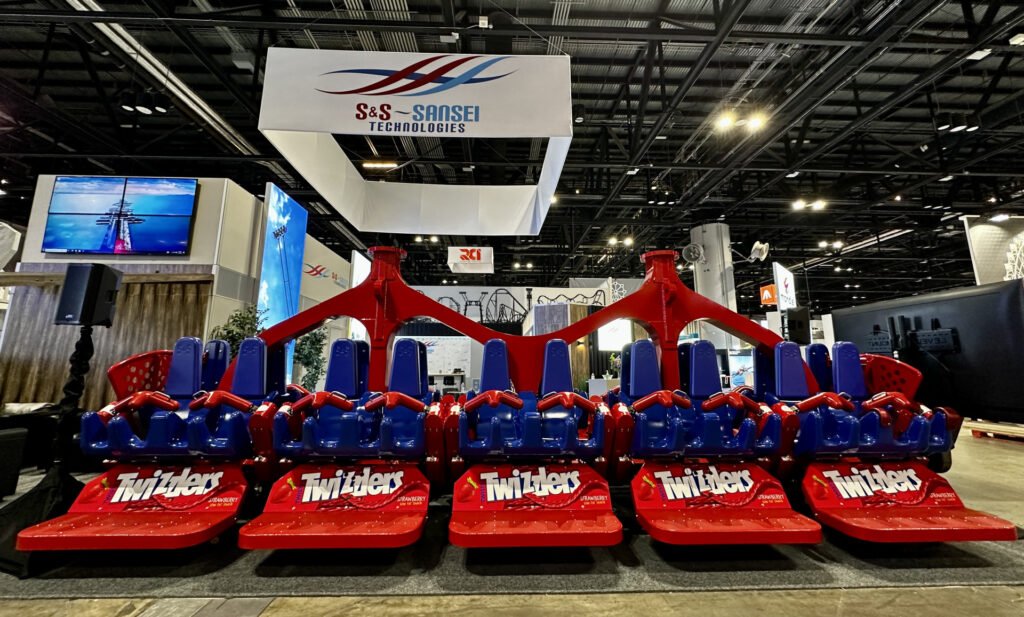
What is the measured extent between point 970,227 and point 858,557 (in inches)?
382

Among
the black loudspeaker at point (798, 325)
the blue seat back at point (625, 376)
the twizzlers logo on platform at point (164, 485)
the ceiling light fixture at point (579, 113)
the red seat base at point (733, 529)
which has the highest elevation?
the ceiling light fixture at point (579, 113)

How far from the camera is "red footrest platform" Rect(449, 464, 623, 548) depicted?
1976 millimetres

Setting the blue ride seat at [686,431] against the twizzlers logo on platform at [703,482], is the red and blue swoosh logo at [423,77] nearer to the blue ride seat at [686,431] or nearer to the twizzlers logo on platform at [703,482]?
the blue ride seat at [686,431]

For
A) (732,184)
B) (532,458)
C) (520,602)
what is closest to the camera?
(520,602)

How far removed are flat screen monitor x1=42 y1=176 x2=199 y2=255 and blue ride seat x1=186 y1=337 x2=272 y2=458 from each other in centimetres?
525

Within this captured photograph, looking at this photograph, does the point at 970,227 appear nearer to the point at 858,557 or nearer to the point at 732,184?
the point at 732,184

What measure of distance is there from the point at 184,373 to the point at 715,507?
330 centimetres

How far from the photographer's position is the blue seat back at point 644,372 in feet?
8.65

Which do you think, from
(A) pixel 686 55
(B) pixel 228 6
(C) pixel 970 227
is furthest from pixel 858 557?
(C) pixel 970 227

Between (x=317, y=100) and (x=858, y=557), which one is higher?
(x=317, y=100)

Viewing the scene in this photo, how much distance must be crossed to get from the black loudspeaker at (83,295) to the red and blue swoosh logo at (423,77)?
1.94 meters

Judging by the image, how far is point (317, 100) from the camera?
3096 millimetres

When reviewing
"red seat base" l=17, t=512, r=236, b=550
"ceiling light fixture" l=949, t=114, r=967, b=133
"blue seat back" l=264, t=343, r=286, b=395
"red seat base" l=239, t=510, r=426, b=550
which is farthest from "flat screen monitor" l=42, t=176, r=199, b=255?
"ceiling light fixture" l=949, t=114, r=967, b=133

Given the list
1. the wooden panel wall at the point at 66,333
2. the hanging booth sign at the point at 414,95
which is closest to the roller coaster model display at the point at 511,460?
the hanging booth sign at the point at 414,95
